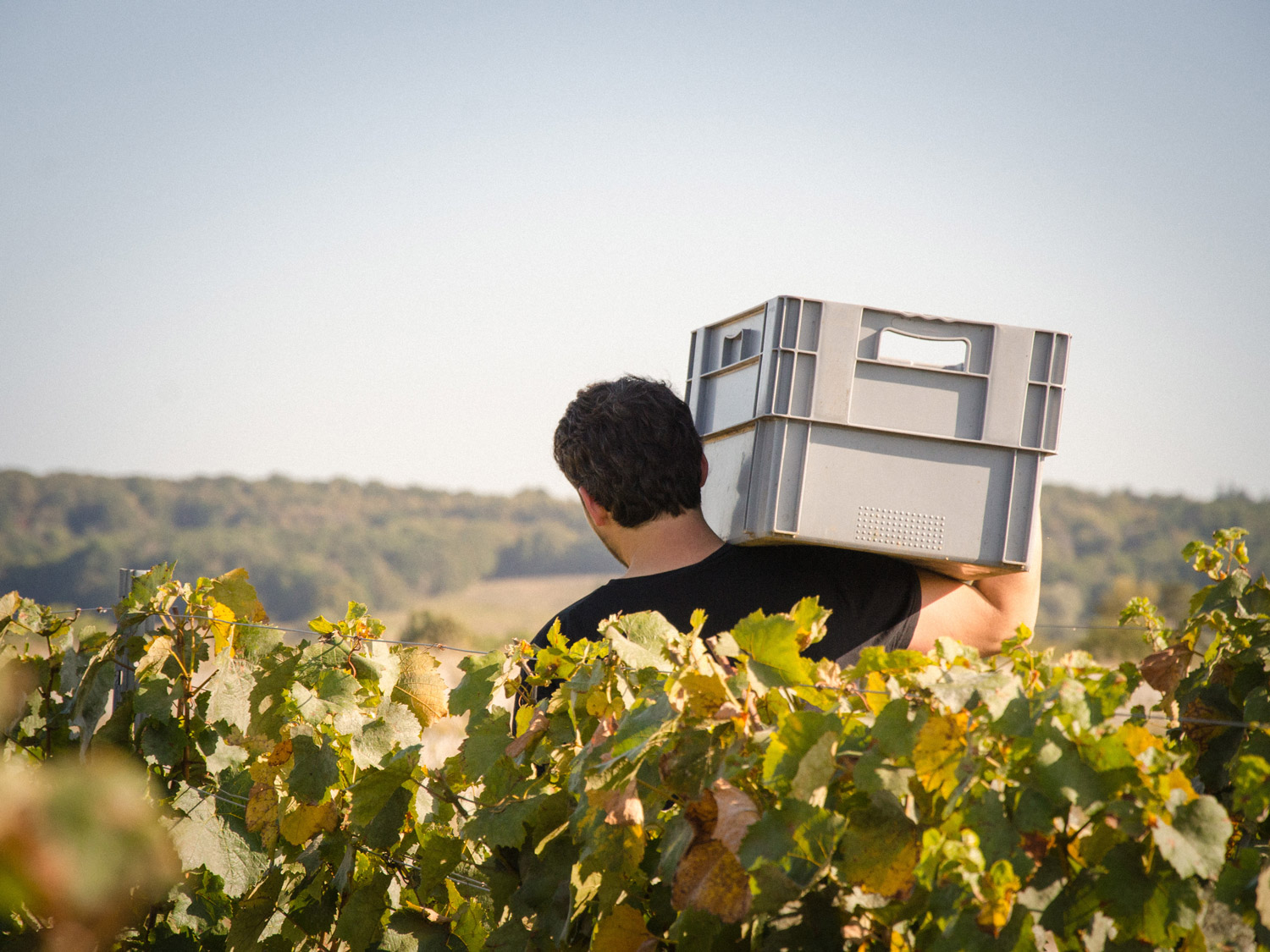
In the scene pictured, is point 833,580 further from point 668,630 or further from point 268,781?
point 268,781

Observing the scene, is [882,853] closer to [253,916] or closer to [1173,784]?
[1173,784]

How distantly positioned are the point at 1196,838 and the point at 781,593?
1.30 metres

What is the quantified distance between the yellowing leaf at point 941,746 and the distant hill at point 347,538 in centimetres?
6627

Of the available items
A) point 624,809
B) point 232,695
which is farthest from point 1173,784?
point 232,695

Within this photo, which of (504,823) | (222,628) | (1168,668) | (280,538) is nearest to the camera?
(504,823)

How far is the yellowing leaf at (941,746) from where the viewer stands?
1.08m

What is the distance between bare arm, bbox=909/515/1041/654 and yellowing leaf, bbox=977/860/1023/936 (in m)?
1.40

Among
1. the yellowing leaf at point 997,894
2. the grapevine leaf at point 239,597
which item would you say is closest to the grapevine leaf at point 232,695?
the grapevine leaf at point 239,597

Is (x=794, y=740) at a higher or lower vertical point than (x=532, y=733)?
higher

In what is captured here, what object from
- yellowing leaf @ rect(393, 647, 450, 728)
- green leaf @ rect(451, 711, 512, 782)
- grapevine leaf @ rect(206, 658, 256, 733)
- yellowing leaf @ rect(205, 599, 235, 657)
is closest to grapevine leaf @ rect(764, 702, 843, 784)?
green leaf @ rect(451, 711, 512, 782)

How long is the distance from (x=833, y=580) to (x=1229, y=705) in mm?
830

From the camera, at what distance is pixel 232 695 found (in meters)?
2.16

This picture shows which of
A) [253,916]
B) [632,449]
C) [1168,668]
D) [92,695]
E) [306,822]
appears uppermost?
[632,449]

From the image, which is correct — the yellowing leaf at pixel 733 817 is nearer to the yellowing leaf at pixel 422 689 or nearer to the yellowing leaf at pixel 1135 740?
the yellowing leaf at pixel 1135 740
